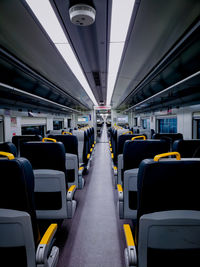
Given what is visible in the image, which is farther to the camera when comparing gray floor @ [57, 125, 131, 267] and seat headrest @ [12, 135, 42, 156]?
seat headrest @ [12, 135, 42, 156]

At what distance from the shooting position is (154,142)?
2314mm

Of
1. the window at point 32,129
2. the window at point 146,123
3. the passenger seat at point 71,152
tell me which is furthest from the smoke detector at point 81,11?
the window at point 146,123

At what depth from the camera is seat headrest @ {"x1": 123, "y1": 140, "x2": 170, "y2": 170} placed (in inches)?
89.9

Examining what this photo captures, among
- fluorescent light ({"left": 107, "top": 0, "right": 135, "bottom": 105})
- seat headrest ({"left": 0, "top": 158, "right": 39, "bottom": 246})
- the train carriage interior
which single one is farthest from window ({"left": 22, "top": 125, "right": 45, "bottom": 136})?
seat headrest ({"left": 0, "top": 158, "right": 39, "bottom": 246})

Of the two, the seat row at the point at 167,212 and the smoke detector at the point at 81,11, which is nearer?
the seat row at the point at 167,212

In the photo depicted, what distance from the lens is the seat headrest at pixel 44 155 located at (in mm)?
2170

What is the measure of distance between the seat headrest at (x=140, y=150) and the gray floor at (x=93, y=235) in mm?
1087

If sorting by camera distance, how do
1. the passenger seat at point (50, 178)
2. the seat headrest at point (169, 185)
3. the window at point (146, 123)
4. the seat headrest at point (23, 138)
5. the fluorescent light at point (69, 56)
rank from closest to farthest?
the seat headrest at point (169, 185), the passenger seat at point (50, 178), the fluorescent light at point (69, 56), the seat headrest at point (23, 138), the window at point (146, 123)

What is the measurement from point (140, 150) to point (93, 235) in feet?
4.77

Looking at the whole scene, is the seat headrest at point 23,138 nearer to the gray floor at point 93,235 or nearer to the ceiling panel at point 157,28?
the gray floor at point 93,235

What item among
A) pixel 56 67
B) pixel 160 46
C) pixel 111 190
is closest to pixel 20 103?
pixel 56 67

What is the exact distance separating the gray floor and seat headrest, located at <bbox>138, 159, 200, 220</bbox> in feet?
4.41

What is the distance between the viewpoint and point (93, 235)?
7.89 feet

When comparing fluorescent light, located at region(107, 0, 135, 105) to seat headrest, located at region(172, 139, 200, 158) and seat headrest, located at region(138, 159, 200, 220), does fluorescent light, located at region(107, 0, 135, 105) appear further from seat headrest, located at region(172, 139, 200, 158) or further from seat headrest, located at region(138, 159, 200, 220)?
seat headrest, located at region(172, 139, 200, 158)
